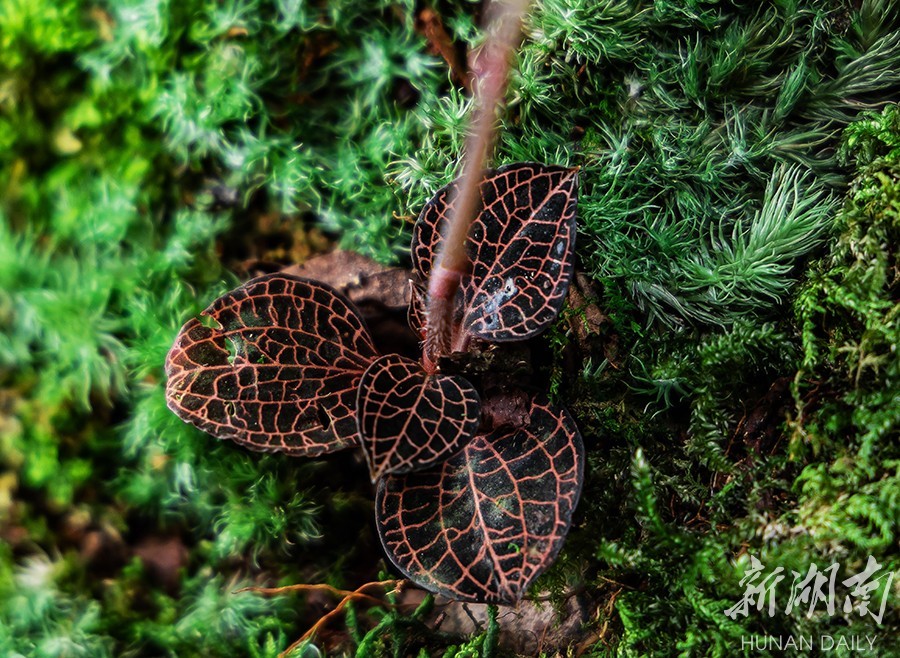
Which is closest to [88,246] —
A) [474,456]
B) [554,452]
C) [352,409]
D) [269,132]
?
[269,132]

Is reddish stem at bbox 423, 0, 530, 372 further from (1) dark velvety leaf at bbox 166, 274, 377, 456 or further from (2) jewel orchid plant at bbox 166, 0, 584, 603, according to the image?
(1) dark velvety leaf at bbox 166, 274, 377, 456

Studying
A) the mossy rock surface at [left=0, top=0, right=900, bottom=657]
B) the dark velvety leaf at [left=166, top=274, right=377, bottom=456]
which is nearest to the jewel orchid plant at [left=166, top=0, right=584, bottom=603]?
the dark velvety leaf at [left=166, top=274, right=377, bottom=456]

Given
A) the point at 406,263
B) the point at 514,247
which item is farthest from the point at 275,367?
the point at 514,247

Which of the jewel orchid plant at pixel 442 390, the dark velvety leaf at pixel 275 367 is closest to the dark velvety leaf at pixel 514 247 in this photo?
the jewel orchid plant at pixel 442 390

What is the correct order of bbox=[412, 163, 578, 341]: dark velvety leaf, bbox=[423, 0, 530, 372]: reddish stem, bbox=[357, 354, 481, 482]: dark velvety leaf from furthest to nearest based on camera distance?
bbox=[412, 163, 578, 341]: dark velvety leaf
bbox=[357, 354, 481, 482]: dark velvety leaf
bbox=[423, 0, 530, 372]: reddish stem

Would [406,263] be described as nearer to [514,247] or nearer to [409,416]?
[514,247]

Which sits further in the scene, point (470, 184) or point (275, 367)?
point (275, 367)

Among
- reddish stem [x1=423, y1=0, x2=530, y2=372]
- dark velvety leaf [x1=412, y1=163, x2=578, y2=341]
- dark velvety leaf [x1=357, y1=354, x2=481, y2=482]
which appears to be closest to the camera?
reddish stem [x1=423, y1=0, x2=530, y2=372]
